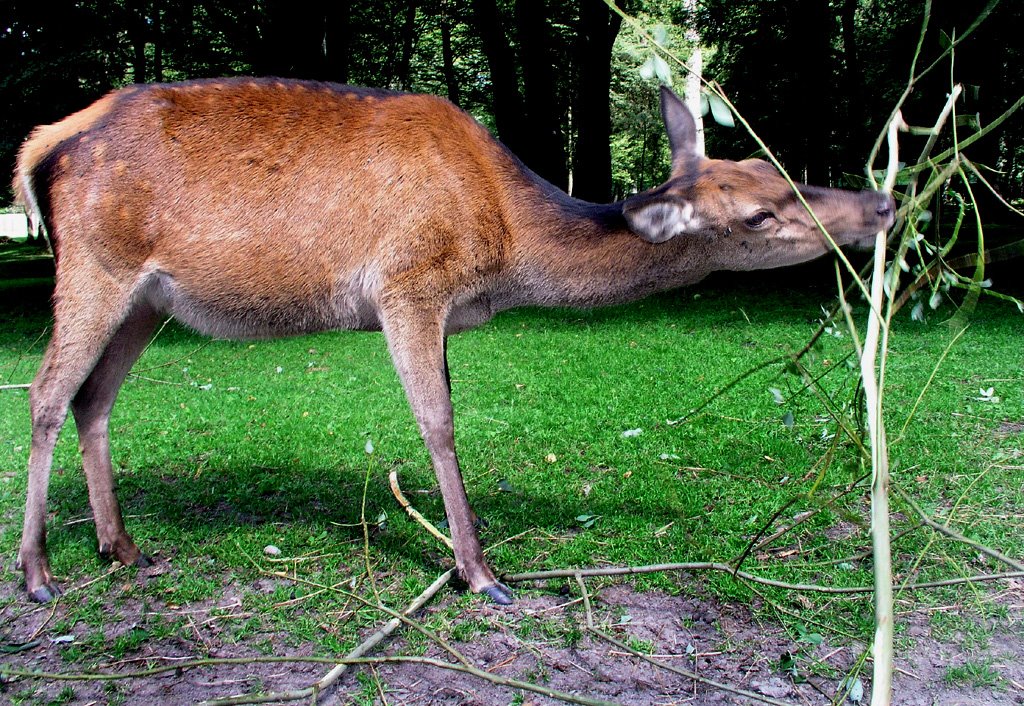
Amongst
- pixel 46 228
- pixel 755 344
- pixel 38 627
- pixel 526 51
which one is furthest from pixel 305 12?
pixel 38 627

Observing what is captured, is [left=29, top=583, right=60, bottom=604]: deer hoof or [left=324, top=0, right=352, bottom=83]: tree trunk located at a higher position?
[left=324, top=0, right=352, bottom=83]: tree trunk

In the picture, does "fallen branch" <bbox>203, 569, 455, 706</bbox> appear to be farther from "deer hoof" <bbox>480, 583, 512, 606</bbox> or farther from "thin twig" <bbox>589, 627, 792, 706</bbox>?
"thin twig" <bbox>589, 627, 792, 706</bbox>

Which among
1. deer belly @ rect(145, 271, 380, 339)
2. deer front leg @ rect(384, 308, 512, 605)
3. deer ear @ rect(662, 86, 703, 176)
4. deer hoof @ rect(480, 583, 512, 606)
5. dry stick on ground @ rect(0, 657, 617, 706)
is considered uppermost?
deer ear @ rect(662, 86, 703, 176)

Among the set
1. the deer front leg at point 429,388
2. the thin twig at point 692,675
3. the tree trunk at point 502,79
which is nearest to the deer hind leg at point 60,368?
the deer front leg at point 429,388

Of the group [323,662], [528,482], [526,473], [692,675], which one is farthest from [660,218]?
[323,662]

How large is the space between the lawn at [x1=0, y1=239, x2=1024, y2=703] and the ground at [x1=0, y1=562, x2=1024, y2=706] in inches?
2.5

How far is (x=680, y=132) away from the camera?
176 inches

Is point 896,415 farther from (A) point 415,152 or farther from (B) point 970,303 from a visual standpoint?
(A) point 415,152

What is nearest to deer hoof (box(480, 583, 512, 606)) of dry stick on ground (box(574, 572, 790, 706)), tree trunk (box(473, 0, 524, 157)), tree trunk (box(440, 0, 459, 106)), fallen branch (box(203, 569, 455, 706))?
fallen branch (box(203, 569, 455, 706))

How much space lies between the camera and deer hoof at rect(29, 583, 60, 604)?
4062mm

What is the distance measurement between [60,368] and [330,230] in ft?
4.79

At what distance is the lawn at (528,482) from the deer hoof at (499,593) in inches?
3.8

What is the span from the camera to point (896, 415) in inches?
261

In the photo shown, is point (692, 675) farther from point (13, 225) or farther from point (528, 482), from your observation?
point (13, 225)
